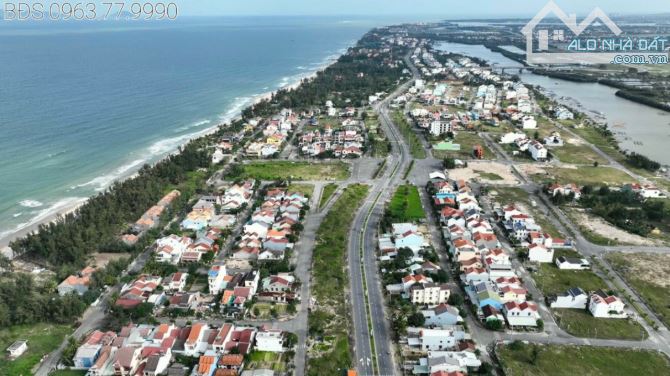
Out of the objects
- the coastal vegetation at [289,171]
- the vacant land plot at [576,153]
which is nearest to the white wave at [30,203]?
the coastal vegetation at [289,171]

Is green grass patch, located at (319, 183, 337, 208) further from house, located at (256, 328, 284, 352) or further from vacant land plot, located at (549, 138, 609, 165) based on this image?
vacant land plot, located at (549, 138, 609, 165)

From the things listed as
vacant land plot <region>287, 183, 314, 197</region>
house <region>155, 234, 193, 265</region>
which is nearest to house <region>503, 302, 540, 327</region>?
house <region>155, 234, 193, 265</region>

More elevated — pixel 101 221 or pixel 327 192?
pixel 101 221

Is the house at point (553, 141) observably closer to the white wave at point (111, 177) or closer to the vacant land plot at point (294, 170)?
the vacant land plot at point (294, 170)

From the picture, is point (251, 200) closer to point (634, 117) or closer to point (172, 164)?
point (172, 164)

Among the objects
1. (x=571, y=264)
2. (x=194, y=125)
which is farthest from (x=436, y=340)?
(x=194, y=125)

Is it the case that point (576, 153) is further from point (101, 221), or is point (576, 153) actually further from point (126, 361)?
point (126, 361)
